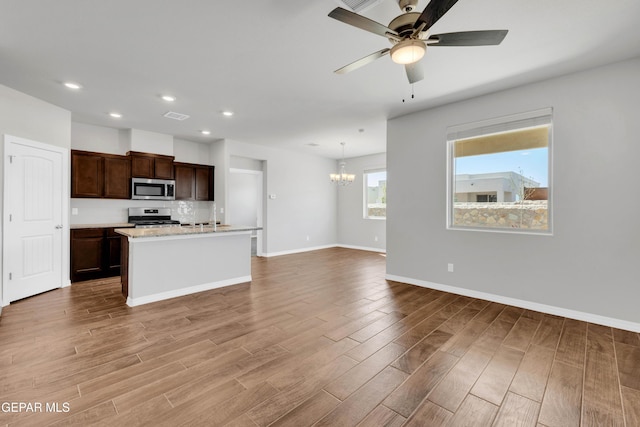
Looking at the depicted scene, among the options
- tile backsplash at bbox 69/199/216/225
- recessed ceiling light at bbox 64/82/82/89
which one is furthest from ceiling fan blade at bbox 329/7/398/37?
tile backsplash at bbox 69/199/216/225

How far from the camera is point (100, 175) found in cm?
527

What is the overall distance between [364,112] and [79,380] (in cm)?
460

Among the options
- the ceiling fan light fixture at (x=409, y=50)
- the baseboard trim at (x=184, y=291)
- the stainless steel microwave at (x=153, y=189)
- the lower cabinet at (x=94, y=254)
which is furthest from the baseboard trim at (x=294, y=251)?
the ceiling fan light fixture at (x=409, y=50)

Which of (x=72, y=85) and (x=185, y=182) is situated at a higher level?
(x=72, y=85)

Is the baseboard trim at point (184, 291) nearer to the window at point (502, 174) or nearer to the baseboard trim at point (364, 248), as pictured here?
the window at point (502, 174)

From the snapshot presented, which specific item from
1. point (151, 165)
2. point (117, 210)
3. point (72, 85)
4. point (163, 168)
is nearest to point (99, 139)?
point (151, 165)

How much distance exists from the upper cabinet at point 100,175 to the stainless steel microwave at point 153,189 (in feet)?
0.40

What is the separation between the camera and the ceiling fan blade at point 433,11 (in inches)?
63.6

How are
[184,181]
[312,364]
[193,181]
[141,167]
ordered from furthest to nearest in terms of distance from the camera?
[193,181] < [184,181] < [141,167] < [312,364]

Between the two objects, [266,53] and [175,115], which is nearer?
[266,53]

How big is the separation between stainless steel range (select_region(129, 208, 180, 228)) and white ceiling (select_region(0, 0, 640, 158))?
215cm

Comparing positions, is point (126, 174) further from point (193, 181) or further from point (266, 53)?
point (266, 53)

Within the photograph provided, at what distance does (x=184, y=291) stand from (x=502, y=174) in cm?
484

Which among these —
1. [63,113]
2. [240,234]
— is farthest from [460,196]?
[63,113]
